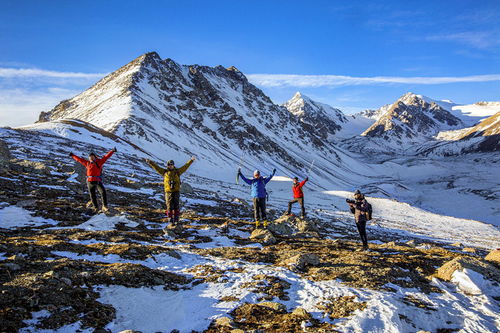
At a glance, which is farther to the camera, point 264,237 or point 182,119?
point 182,119

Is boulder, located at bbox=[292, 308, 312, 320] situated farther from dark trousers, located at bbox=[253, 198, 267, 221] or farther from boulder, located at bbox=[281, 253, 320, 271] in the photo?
dark trousers, located at bbox=[253, 198, 267, 221]

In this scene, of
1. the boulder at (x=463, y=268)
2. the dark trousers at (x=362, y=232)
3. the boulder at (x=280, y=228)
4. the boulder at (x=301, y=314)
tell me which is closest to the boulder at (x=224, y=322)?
the boulder at (x=301, y=314)

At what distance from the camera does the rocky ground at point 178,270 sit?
5.63 metres

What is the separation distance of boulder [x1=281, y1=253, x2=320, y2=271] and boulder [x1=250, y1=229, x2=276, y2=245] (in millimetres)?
3342

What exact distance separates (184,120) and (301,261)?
4341 inches

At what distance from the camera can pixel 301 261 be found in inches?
364

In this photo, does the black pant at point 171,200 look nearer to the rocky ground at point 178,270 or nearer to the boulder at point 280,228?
the rocky ground at point 178,270

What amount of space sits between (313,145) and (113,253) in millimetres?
184285

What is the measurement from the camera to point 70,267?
718 centimetres

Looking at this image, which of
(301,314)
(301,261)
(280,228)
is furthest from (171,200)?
(301,314)

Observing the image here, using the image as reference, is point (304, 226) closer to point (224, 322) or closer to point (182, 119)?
point (224, 322)

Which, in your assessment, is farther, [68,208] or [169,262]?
[68,208]

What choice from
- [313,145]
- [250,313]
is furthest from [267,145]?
[250,313]

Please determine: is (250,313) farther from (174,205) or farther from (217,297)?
(174,205)
